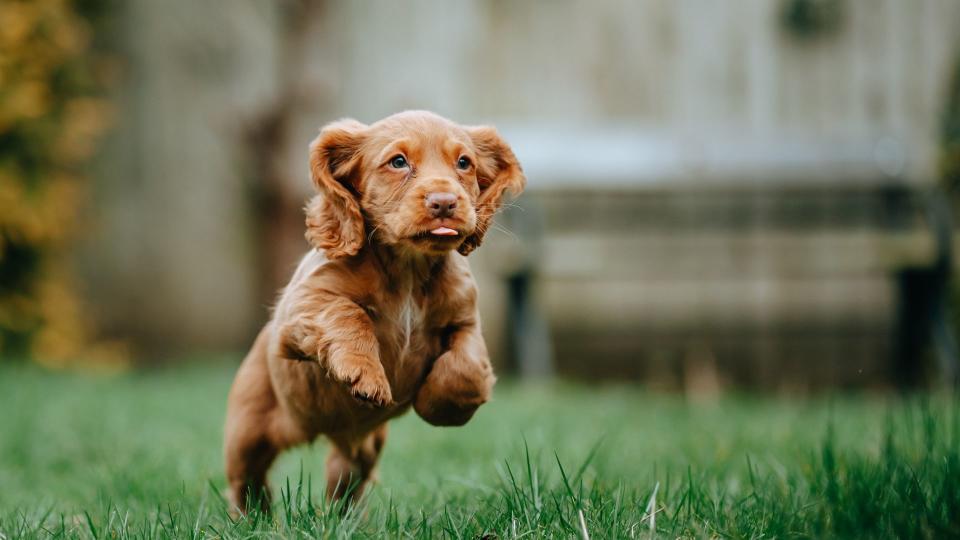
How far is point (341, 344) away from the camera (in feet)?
6.59

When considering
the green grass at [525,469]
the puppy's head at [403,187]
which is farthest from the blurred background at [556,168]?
the puppy's head at [403,187]

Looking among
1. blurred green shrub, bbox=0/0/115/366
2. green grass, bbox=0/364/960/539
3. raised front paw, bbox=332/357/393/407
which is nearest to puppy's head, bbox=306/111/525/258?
raised front paw, bbox=332/357/393/407

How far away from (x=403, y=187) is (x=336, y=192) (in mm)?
155

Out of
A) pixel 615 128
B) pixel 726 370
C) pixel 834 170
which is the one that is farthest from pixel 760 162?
pixel 726 370

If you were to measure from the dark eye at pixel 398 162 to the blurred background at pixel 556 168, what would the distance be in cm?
366

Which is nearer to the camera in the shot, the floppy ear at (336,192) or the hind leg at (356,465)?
the floppy ear at (336,192)

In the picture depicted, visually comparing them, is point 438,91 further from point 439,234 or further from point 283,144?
point 439,234

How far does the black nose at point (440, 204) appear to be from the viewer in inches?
78.6

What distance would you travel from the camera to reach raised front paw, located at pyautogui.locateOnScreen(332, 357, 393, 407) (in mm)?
1936

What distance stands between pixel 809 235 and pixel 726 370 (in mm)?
1035

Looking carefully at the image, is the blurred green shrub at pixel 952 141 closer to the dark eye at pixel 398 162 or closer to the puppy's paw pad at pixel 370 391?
the dark eye at pixel 398 162

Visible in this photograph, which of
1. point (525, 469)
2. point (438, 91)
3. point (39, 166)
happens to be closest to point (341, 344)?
point (525, 469)

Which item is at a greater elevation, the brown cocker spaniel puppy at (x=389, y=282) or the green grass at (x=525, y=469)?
the brown cocker spaniel puppy at (x=389, y=282)

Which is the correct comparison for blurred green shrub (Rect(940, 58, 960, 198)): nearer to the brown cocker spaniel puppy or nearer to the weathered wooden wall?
the weathered wooden wall
